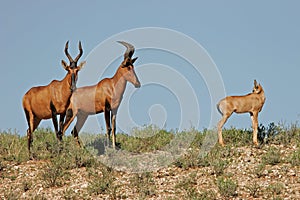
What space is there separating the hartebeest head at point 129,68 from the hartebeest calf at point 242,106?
2634 millimetres

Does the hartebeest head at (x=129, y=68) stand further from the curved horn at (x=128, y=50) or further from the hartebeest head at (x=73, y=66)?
the hartebeest head at (x=73, y=66)

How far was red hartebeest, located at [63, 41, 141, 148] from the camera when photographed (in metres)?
18.3

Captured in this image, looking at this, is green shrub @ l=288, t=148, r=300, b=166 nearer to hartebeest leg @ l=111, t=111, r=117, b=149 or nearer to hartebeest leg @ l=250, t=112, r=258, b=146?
hartebeest leg @ l=250, t=112, r=258, b=146

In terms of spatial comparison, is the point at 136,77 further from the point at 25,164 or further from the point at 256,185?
the point at 256,185

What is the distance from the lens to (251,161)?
52.6 ft

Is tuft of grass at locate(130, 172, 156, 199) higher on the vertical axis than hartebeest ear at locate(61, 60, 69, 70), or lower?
lower

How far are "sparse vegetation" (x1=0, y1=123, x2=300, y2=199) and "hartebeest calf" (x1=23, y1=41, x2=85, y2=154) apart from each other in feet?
2.38

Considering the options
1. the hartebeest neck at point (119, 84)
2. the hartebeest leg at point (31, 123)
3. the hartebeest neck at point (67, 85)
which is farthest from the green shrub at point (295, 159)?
the hartebeest leg at point (31, 123)

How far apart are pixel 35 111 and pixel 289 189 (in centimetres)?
761

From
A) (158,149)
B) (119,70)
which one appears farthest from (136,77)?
(158,149)

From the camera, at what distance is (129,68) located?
18578mm

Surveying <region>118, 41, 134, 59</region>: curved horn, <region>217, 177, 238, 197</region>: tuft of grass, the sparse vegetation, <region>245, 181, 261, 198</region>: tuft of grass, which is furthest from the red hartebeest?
<region>245, 181, 261, 198</region>: tuft of grass

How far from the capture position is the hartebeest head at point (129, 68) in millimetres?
18469

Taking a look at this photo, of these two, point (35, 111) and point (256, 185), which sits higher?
point (35, 111)
